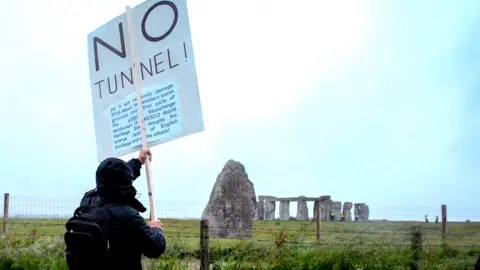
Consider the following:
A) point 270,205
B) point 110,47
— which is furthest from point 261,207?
point 110,47

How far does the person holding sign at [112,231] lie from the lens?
3.30m

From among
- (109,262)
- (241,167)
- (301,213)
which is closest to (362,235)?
(109,262)

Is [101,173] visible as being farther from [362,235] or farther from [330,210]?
[330,210]

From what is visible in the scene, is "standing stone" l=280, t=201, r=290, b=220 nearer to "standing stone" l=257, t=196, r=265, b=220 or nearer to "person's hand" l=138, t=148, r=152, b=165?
"standing stone" l=257, t=196, r=265, b=220

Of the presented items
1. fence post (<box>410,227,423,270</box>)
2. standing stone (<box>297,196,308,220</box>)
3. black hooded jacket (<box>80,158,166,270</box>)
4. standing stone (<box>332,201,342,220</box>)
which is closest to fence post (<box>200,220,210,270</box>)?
fence post (<box>410,227,423,270</box>)

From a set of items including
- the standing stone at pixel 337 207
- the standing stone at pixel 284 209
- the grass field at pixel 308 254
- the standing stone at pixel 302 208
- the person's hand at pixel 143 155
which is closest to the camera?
the person's hand at pixel 143 155

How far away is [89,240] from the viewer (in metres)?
3.29

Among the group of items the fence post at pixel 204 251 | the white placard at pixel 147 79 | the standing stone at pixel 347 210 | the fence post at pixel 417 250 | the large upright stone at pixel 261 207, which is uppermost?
the white placard at pixel 147 79

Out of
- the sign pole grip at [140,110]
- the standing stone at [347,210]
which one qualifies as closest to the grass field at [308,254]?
the sign pole grip at [140,110]

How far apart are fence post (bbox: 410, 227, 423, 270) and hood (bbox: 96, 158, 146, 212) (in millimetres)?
5163

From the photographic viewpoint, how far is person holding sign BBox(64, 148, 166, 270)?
3.30 m

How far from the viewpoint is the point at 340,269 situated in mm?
7574

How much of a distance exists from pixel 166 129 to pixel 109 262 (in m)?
1.24

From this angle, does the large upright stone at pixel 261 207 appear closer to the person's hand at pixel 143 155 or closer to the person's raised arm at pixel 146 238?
the person's hand at pixel 143 155
